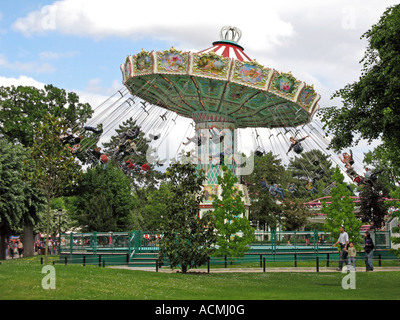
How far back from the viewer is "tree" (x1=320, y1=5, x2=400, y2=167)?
13656mm

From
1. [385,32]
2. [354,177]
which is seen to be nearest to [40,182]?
[385,32]

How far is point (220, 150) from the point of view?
28734 millimetres

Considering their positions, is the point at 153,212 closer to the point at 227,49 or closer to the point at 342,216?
the point at 227,49

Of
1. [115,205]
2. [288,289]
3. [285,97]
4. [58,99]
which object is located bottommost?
[288,289]

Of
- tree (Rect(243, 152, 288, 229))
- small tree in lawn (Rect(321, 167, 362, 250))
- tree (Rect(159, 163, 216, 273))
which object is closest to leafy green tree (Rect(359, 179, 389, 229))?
tree (Rect(243, 152, 288, 229))

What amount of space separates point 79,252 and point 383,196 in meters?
27.8

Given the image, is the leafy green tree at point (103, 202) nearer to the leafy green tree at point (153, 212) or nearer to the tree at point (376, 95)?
the leafy green tree at point (153, 212)

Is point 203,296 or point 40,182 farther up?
point 40,182

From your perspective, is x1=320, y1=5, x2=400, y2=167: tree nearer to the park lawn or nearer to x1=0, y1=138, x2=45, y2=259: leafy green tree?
the park lawn

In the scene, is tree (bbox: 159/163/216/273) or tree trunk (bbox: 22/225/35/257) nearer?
tree (bbox: 159/163/216/273)

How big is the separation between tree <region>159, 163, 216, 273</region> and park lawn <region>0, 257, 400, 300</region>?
2140 millimetres

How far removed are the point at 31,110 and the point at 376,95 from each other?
3428 centimetres
